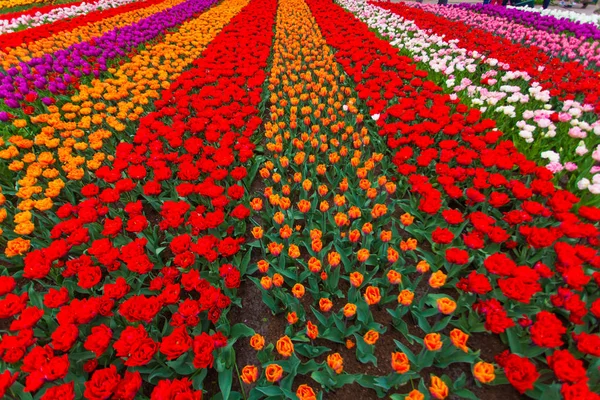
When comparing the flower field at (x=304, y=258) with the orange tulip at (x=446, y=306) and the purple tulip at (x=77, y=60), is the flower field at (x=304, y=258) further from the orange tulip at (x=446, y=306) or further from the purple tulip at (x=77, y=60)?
the purple tulip at (x=77, y=60)

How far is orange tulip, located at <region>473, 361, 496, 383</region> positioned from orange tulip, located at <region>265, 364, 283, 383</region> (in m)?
1.43

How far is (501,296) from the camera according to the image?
301 cm

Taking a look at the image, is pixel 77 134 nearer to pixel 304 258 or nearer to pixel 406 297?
pixel 304 258

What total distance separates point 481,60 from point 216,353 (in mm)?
9782

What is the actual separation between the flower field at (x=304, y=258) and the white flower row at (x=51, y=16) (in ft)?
33.8

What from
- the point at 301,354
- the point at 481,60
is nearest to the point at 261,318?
the point at 301,354

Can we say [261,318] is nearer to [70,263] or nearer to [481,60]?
[70,263]

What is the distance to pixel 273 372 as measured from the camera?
7.48 ft

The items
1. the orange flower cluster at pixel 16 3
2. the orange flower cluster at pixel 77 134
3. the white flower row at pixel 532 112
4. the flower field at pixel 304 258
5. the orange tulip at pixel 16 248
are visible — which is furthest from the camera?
the orange flower cluster at pixel 16 3

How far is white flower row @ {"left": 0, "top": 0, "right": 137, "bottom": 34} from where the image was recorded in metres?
13.6

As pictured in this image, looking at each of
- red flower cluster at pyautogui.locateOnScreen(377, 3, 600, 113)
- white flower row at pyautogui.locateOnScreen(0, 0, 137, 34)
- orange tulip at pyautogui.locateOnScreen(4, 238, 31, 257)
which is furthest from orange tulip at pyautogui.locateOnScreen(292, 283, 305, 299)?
white flower row at pyautogui.locateOnScreen(0, 0, 137, 34)

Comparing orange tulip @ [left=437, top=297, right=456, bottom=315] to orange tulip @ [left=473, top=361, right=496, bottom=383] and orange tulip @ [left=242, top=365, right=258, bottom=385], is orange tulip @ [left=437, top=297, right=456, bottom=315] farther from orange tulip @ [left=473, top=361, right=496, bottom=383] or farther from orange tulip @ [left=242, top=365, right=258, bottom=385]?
orange tulip @ [left=242, top=365, right=258, bottom=385]

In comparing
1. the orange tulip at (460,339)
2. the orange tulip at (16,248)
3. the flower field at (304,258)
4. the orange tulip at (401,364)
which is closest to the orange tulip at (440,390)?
the flower field at (304,258)

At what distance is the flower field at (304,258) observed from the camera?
94.0 inches
